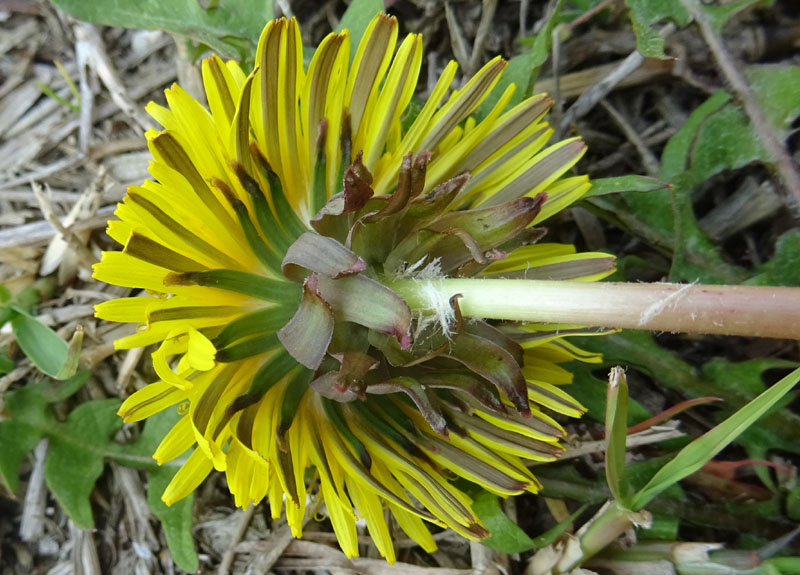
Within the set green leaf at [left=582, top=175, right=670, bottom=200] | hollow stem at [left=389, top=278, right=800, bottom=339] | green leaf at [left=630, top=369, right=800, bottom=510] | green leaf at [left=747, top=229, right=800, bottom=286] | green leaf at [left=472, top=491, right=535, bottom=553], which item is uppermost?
hollow stem at [left=389, top=278, right=800, bottom=339]

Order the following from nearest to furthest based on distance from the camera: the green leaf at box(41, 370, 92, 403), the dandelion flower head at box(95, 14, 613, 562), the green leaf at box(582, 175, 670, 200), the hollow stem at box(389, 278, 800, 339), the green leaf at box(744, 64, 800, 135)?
1. the hollow stem at box(389, 278, 800, 339)
2. the dandelion flower head at box(95, 14, 613, 562)
3. the green leaf at box(582, 175, 670, 200)
4. the green leaf at box(744, 64, 800, 135)
5. the green leaf at box(41, 370, 92, 403)

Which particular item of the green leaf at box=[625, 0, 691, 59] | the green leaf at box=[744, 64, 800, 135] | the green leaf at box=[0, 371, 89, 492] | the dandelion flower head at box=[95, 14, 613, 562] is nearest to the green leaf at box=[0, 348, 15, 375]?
the green leaf at box=[0, 371, 89, 492]

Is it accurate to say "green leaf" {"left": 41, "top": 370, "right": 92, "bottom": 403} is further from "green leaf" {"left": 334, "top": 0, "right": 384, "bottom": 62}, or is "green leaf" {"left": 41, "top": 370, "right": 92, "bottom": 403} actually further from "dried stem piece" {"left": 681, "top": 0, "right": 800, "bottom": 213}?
"dried stem piece" {"left": 681, "top": 0, "right": 800, "bottom": 213}

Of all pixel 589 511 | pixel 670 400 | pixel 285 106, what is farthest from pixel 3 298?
pixel 670 400

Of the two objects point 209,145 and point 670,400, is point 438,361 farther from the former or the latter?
point 670,400

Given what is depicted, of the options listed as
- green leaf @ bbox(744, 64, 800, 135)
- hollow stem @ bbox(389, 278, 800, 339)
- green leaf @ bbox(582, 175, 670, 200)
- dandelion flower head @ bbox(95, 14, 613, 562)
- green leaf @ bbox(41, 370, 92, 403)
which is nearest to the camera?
hollow stem @ bbox(389, 278, 800, 339)

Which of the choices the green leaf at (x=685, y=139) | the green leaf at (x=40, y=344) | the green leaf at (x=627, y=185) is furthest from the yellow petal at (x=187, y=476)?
the green leaf at (x=685, y=139)
